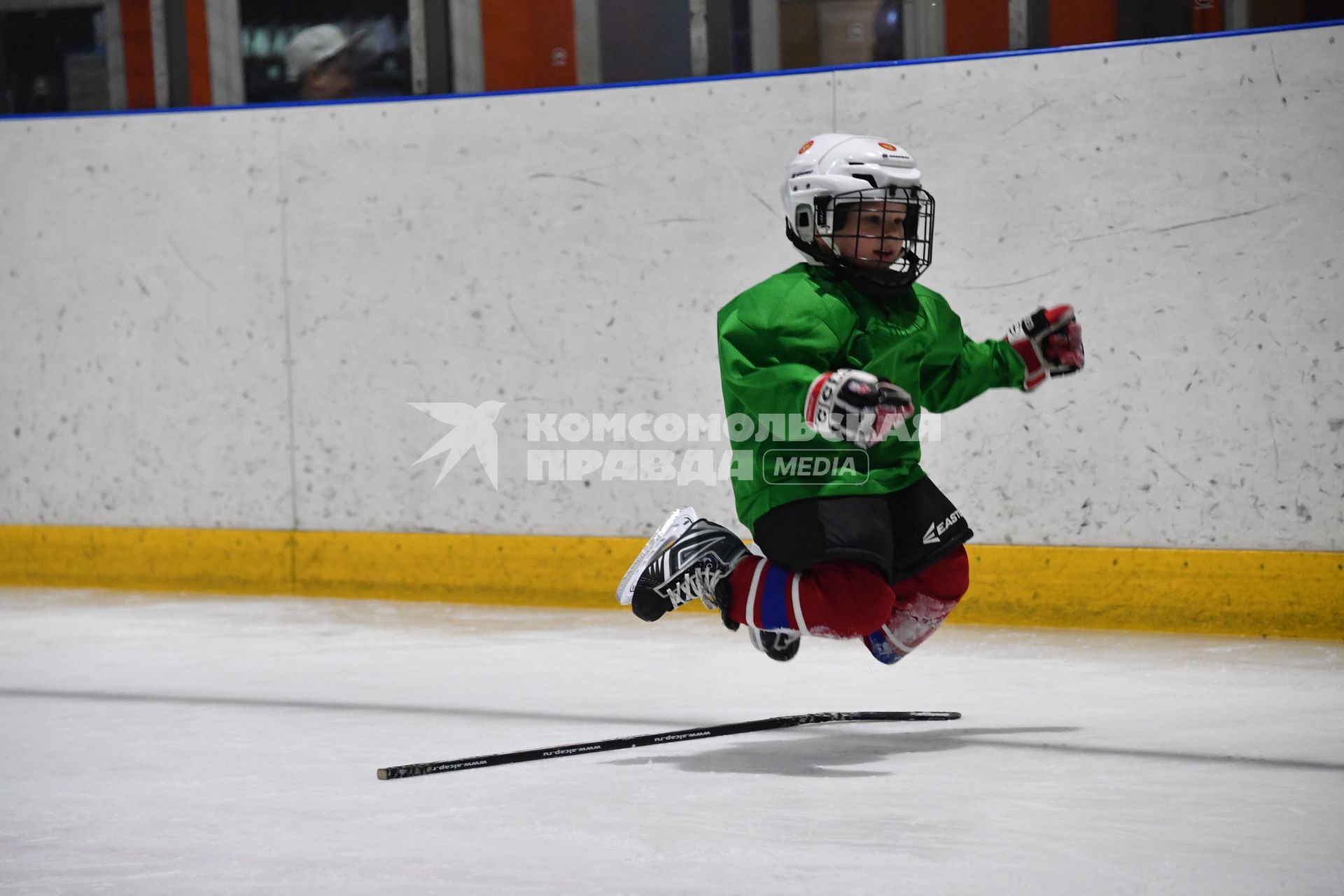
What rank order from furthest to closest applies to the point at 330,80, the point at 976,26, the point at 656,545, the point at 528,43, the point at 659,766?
the point at 330,80 → the point at 528,43 → the point at 976,26 → the point at 656,545 → the point at 659,766

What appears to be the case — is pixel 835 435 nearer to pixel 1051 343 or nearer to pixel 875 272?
pixel 875 272

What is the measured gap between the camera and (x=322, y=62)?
5.40m

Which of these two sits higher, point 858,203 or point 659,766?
point 858,203

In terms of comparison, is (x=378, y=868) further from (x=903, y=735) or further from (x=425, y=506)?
(x=425, y=506)

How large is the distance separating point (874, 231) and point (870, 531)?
55 centimetres

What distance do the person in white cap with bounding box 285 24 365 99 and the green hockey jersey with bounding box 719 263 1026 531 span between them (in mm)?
2932

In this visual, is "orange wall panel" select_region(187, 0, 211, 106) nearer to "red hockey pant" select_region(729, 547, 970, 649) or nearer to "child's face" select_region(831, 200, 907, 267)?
"child's face" select_region(831, 200, 907, 267)

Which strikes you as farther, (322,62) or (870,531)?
(322,62)

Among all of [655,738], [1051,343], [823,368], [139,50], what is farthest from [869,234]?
[139,50]

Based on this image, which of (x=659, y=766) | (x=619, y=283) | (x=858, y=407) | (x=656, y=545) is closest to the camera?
(x=858, y=407)

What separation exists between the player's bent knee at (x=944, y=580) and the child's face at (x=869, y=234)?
1.89ft

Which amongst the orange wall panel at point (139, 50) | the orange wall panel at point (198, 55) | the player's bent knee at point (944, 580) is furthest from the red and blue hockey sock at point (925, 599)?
the orange wall panel at point (139, 50)

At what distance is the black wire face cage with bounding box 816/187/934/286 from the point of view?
2865 mm

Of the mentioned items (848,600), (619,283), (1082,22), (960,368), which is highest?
(1082,22)
